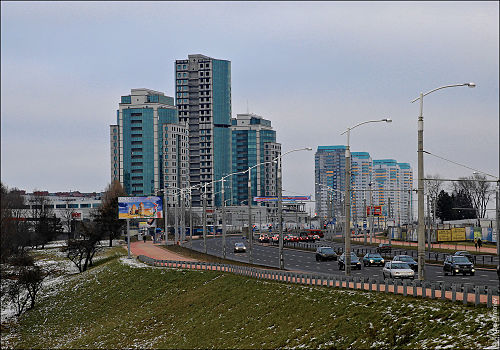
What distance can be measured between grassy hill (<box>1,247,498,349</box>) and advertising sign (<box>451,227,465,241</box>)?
2098 inches

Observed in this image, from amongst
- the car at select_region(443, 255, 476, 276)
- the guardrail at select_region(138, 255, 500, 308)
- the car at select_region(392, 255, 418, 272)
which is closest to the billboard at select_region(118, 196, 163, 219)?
the guardrail at select_region(138, 255, 500, 308)

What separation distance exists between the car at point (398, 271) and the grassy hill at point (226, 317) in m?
8.16

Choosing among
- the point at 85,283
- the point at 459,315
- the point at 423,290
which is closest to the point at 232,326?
the point at 423,290

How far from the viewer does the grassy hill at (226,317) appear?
1123 inches

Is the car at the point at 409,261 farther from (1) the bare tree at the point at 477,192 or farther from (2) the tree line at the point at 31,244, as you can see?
(1) the bare tree at the point at 477,192

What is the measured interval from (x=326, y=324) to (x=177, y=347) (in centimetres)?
1108

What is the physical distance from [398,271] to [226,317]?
12.5m

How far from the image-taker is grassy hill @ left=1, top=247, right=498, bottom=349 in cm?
2852

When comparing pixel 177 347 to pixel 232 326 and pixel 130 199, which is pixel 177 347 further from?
pixel 130 199

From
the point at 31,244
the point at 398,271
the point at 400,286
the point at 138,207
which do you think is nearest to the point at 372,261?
the point at 398,271

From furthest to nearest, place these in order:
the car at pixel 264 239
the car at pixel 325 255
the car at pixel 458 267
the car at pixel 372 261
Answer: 1. the car at pixel 264 239
2. the car at pixel 325 255
3. the car at pixel 372 261
4. the car at pixel 458 267

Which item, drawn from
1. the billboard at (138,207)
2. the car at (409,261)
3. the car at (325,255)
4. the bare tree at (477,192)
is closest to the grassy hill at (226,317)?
the billboard at (138,207)

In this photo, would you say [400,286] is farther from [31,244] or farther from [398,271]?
[31,244]

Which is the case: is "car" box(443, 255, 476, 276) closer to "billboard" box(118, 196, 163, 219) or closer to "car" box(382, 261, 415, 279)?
"car" box(382, 261, 415, 279)
